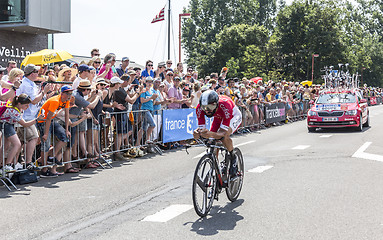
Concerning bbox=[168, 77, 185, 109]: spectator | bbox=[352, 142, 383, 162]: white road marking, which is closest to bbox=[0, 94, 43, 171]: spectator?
bbox=[168, 77, 185, 109]: spectator

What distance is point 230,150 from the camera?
6.97 metres

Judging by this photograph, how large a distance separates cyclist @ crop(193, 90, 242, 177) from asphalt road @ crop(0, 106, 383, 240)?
901mm

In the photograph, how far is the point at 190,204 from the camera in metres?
7.00

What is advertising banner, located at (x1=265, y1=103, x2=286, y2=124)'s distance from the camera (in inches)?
880

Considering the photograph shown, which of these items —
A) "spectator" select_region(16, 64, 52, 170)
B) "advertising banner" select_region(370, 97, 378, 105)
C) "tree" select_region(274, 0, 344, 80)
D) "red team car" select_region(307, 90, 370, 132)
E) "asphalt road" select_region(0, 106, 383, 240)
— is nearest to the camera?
"asphalt road" select_region(0, 106, 383, 240)

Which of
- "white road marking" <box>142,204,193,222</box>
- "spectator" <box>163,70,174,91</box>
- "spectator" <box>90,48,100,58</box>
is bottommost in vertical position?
"white road marking" <box>142,204,193,222</box>

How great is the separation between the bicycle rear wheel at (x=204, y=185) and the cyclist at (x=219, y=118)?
1.27ft

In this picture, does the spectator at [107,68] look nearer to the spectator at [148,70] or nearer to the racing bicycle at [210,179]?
the spectator at [148,70]

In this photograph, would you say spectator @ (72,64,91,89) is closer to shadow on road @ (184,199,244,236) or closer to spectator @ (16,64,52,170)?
spectator @ (16,64,52,170)

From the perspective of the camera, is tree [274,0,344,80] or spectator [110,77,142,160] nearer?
spectator [110,77,142,160]

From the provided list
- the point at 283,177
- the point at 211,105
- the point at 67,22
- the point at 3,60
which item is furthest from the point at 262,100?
the point at 211,105

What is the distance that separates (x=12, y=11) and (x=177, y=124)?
10.2 meters

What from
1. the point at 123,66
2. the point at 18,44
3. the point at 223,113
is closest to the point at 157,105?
the point at 123,66

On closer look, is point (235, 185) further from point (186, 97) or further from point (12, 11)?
point (12, 11)
